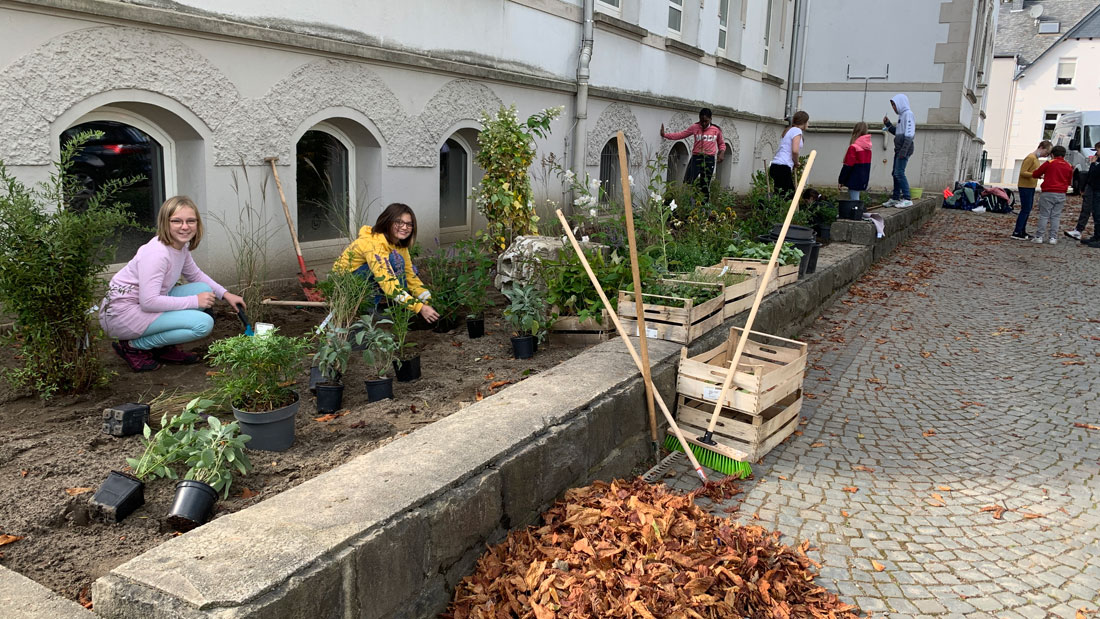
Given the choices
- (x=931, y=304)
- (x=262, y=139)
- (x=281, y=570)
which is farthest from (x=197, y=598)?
(x=931, y=304)

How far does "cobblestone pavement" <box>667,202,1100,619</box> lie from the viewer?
10.4 feet

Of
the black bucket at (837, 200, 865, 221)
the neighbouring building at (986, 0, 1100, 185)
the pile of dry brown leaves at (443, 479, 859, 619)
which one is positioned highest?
the neighbouring building at (986, 0, 1100, 185)

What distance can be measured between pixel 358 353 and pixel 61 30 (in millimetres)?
2575

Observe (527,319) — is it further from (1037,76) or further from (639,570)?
(1037,76)

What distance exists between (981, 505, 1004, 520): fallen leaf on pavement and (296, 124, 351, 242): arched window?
17.2 feet

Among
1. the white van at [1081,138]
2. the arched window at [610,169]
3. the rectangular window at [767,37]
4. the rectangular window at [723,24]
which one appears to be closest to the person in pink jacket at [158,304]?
the arched window at [610,169]

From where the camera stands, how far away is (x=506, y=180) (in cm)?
693

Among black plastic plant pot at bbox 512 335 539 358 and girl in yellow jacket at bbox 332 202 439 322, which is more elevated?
girl in yellow jacket at bbox 332 202 439 322

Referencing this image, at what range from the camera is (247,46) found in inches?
229

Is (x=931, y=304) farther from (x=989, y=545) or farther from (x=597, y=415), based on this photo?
(x=597, y=415)

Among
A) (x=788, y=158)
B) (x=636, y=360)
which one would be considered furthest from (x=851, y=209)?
(x=636, y=360)

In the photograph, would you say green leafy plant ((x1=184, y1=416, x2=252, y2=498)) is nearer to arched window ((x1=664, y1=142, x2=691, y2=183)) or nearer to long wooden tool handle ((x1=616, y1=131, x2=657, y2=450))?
long wooden tool handle ((x1=616, y1=131, x2=657, y2=450))

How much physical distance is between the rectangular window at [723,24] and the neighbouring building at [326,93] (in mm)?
945

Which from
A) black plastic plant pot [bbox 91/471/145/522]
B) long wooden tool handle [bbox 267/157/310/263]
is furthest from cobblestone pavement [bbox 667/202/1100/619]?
long wooden tool handle [bbox 267/157/310/263]
